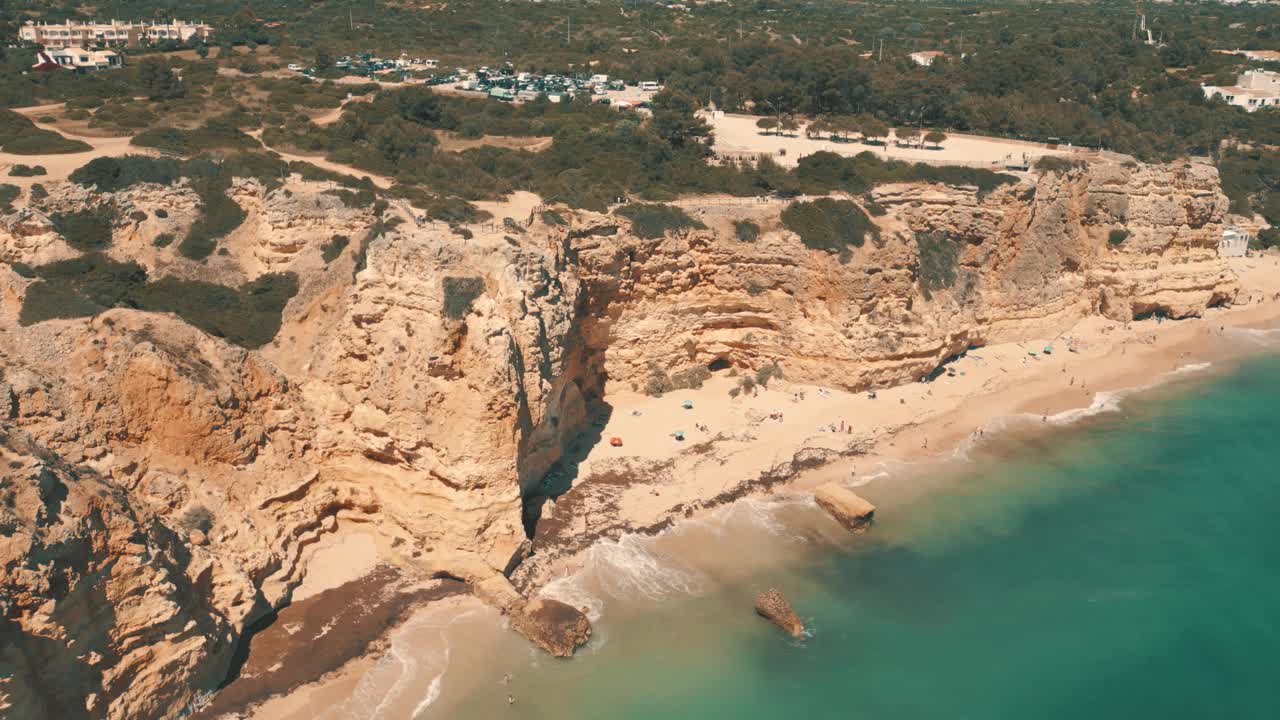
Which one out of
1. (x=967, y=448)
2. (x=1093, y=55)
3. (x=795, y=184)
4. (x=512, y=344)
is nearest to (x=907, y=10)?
(x=1093, y=55)

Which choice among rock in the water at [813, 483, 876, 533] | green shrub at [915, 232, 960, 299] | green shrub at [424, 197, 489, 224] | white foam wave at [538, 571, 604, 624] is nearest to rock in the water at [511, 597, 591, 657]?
white foam wave at [538, 571, 604, 624]

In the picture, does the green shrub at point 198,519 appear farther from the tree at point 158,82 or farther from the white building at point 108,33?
the white building at point 108,33

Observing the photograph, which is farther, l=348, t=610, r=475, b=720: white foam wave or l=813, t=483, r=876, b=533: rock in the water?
l=813, t=483, r=876, b=533: rock in the water

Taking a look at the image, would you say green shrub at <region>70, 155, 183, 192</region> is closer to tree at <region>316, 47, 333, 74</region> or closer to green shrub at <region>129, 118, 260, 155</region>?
green shrub at <region>129, 118, 260, 155</region>

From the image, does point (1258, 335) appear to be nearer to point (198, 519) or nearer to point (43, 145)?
point (198, 519)

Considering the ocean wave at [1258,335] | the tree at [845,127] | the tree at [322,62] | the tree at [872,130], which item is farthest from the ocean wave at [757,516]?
the tree at [322,62]

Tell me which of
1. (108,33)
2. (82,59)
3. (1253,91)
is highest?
(1253,91)

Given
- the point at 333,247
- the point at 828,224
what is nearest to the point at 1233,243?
the point at 828,224
